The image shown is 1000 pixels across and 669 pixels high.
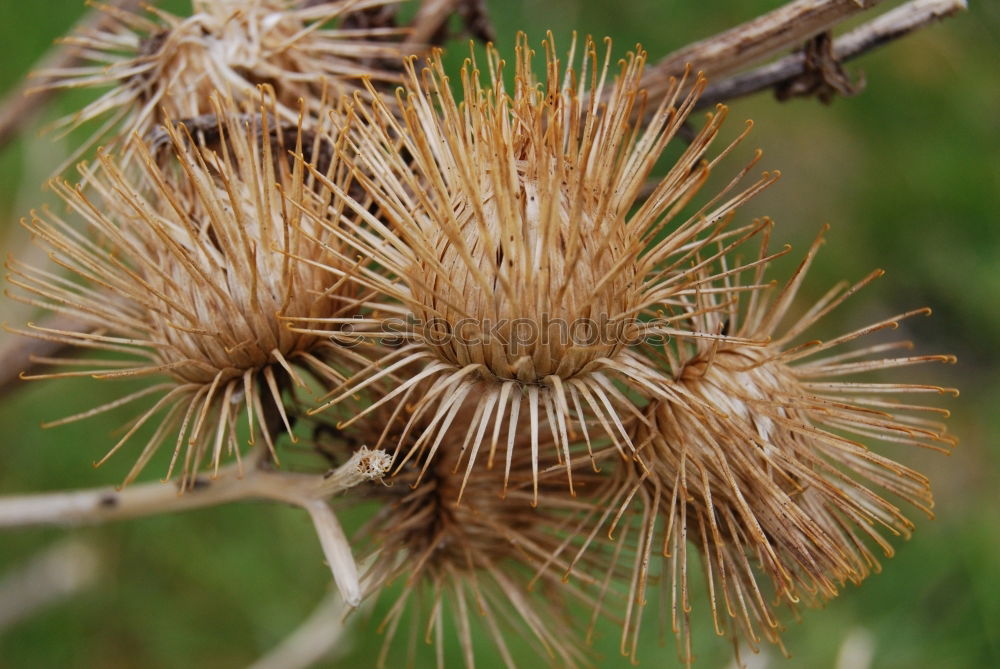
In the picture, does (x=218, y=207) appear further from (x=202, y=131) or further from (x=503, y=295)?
(x=503, y=295)

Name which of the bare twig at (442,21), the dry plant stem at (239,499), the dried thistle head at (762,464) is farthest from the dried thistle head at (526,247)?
the bare twig at (442,21)

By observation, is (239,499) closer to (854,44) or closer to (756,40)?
(756,40)

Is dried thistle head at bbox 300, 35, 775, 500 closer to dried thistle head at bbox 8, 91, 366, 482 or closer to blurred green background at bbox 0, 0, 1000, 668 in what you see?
dried thistle head at bbox 8, 91, 366, 482

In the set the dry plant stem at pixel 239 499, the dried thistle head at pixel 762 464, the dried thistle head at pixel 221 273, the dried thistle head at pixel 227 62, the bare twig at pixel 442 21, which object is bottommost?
the dry plant stem at pixel 239 499

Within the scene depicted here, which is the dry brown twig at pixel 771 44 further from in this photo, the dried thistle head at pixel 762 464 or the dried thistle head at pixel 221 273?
the dried thistle head at pixel 762 464

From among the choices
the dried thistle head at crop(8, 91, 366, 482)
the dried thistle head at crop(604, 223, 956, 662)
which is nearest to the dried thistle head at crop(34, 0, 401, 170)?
the dried thistle head at crop(8, 91, 366, 482)

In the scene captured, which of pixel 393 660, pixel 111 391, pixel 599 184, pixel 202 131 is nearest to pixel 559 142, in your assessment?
pixel 599 184

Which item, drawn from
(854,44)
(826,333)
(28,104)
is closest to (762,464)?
(854,44)
